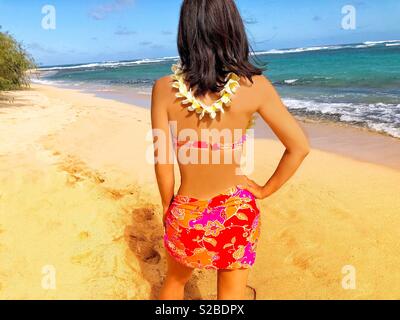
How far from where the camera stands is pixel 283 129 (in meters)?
1.64

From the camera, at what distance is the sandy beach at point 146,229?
2764mm

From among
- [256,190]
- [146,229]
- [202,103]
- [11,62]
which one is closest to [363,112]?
[146,229]

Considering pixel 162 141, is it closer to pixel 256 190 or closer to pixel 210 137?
pixel 210 137

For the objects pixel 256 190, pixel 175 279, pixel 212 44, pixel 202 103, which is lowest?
pixel 175 279

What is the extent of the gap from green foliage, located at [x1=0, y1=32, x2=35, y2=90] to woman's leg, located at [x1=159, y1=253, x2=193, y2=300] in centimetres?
1046

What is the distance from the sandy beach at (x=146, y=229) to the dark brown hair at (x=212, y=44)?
Answer: 188 cm

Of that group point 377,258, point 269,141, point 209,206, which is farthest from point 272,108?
point 269,141

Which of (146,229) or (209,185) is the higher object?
(209,185)

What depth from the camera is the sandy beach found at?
2.76 metres

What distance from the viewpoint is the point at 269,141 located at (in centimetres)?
661

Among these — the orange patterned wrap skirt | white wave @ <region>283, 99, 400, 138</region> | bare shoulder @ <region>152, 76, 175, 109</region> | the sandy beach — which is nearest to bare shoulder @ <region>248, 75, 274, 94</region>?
bare shoulder @ <region>152, 76, 175, 109</region>

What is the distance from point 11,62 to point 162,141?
37.8ft

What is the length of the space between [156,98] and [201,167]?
38cm

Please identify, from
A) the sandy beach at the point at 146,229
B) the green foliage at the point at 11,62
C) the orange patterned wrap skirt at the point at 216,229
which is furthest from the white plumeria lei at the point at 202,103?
the green foliage at the point at 11,62
